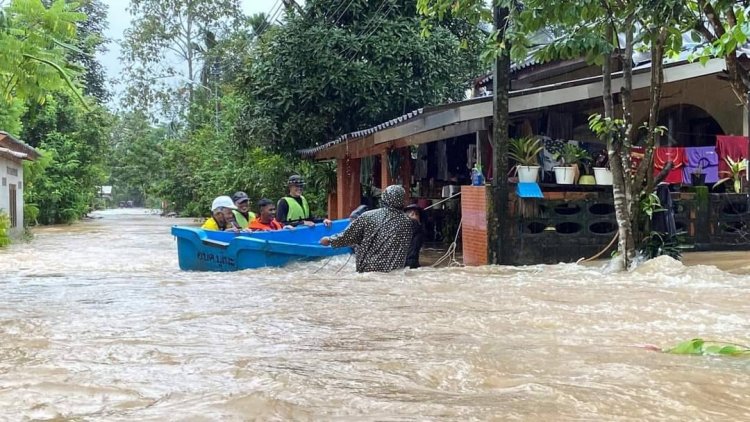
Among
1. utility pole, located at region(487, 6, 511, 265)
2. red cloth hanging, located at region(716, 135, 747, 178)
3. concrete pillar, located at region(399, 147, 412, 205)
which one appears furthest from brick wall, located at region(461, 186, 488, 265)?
red cloth hanging, located at region(716, 135, 747, 178)

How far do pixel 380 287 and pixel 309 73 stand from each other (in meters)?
10.3

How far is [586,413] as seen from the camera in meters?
3.22

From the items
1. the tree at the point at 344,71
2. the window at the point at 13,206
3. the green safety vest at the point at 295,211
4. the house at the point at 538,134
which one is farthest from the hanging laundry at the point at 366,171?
the window at the point at 13,206

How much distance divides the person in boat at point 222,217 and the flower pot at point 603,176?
5184 mm

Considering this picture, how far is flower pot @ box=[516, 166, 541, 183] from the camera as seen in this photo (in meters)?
10.1

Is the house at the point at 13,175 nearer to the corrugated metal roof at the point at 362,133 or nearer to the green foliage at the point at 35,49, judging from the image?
the corrugated metal roof at the point at 362,133

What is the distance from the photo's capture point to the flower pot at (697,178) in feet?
38.9

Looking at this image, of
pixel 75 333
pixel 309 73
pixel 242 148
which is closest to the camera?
pixel 75 333

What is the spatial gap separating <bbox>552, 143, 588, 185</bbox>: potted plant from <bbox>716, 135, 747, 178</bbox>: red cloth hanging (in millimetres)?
2589

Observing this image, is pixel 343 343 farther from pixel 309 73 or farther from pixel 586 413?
pixel 309 73

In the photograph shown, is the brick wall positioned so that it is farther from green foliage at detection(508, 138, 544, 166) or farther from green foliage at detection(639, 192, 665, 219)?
green foliage at detection(639, 192, 665, 219)

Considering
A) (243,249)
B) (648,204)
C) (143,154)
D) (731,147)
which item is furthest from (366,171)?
(143,154)

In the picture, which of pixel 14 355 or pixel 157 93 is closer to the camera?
pixel 14 355

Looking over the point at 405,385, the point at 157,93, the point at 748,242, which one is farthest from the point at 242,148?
the point at 157,93
